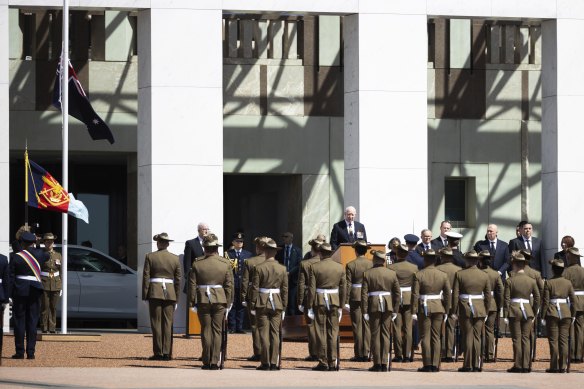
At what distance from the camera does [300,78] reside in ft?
119

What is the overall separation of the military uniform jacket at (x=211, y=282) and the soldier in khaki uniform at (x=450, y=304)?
3.26m

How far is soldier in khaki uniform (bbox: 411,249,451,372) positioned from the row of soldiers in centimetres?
1

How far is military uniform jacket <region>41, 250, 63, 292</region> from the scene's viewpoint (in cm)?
2977

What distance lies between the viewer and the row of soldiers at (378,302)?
941 inches

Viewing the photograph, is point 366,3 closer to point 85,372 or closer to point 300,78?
point 300,78

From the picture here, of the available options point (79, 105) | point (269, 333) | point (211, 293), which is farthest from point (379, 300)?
point (79, 105)

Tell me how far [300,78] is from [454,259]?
1006 cm

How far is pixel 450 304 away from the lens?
80.7 ft

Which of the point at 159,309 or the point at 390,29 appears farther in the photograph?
the point at 390,29

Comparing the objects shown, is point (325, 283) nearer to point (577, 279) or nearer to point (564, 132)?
point (577, 279)

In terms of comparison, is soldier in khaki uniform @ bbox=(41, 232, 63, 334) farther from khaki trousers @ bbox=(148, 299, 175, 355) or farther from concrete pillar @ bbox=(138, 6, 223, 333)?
khaki trousers @ bbox=(148, 299, 175, 355)

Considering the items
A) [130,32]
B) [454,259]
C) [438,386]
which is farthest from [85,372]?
[130,32]

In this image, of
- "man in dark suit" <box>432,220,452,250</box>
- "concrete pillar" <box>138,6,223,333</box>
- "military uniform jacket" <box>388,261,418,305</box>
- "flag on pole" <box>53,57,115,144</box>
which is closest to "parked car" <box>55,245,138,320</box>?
"concrete pillar" <box>138,6,223,333</box>

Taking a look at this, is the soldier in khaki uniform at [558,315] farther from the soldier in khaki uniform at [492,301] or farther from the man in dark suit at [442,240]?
the man in dark suit at [442,240]
